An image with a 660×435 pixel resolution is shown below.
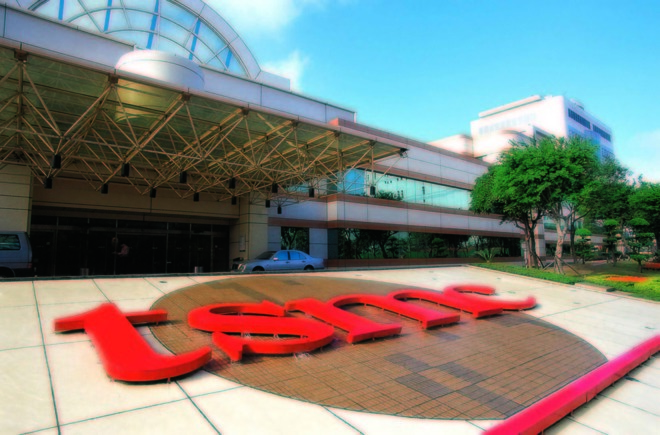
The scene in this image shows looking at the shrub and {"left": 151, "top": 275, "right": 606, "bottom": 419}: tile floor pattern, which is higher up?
the shrub

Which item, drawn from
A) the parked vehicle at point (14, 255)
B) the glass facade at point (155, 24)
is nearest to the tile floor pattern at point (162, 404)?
the parked vehicle at point (14, 255)

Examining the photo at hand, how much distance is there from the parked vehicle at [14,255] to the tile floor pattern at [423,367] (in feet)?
22.2

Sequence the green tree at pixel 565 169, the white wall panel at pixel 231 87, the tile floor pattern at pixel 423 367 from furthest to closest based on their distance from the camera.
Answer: the green tree at pixel 565 169
the white wall panel at pixel 231 87
the tile floor pattern at pixel 423 367

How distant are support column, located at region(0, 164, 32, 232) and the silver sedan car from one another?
964cm

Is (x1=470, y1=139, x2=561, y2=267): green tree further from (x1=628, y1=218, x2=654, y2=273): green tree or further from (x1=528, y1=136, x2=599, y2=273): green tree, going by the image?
(x1=628, y1=218, x2=654, y2=273): green tree

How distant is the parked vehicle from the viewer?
1170 centimetres

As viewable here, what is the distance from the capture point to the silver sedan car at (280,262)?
18656 millimetres

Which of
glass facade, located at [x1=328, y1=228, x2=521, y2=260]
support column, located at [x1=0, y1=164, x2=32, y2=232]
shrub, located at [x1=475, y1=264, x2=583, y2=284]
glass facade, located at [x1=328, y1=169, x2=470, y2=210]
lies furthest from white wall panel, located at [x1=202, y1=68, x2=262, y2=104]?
shrub, located at [x1=475, y1=264, x2=583, y2=284]

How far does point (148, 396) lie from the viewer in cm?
428

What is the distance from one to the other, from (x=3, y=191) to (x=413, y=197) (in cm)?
2580

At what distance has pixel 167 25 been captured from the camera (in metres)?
24.3

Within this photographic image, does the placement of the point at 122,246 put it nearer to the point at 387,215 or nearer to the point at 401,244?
the point at 387,215

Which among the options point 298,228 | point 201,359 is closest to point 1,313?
point 201,359

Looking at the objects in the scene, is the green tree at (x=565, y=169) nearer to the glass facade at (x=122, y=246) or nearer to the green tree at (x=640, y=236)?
the green tree at (x=640, y=236)
